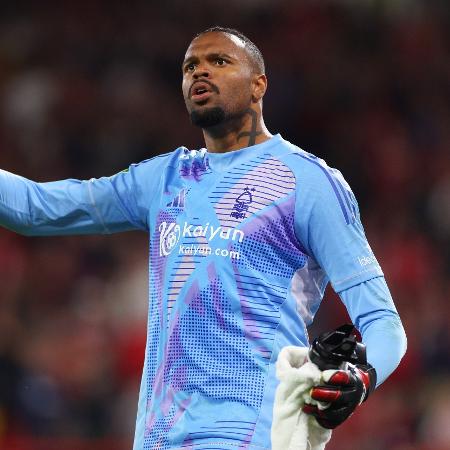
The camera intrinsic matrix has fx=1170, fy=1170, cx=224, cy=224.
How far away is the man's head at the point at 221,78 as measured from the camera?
4270mm

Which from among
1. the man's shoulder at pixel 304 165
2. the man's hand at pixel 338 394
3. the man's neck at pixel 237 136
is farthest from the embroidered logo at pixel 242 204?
the man's hand at pixel 338 394

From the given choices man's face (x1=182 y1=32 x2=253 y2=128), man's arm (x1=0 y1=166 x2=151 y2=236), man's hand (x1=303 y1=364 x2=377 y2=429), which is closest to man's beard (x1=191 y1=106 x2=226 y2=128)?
man's face (x1=182 y1=32 x2=253 y2=128)

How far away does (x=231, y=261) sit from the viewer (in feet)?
13.0

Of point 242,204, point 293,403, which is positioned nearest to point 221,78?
point 242,204

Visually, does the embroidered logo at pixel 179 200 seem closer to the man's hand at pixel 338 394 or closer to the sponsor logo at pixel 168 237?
the sponsor logo at pixel 168 237

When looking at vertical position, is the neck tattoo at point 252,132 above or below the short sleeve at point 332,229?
above

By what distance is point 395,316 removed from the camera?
384 centimetres

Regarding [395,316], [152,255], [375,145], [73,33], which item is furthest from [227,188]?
[73,33]

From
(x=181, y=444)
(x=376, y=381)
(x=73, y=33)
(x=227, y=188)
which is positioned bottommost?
(x=181, y=444)

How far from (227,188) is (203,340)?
1.88 feet

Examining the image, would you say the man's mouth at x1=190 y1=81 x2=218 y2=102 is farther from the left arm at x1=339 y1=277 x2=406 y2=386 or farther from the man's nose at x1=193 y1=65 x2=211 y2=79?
the left arm at x1=339 y1=277 x2=406 y2=386

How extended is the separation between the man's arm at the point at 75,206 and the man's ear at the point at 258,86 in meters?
0.54

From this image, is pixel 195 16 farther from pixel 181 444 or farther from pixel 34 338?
pixel 181 444

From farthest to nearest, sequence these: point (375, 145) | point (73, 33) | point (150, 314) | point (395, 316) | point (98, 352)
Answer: point (73, 33)
point (375, 145)
point (98, 352)
point (150, 314)
point (395, 316)
